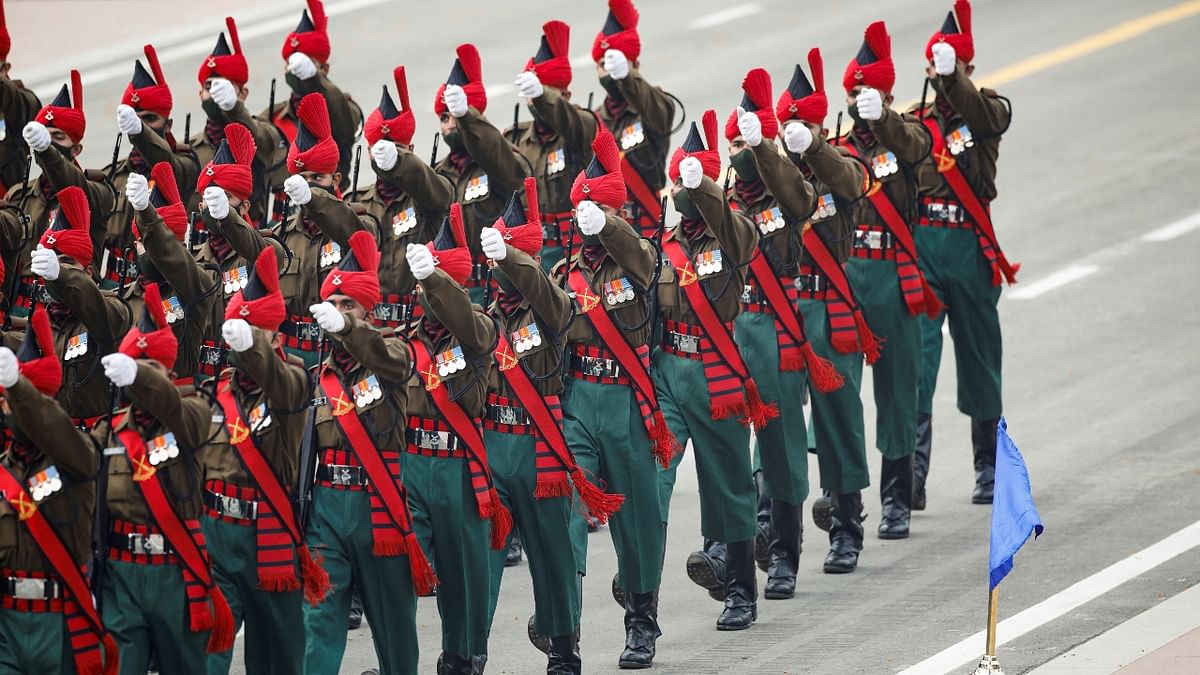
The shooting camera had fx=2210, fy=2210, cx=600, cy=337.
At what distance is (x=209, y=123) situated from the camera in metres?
13.3

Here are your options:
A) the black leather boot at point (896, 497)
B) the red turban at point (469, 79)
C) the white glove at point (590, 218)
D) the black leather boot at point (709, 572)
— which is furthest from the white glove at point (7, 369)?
the black leather boot at point (896, 497)

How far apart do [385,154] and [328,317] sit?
8.85 ft

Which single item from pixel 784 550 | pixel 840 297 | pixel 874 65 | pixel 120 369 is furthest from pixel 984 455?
pixel 120 369

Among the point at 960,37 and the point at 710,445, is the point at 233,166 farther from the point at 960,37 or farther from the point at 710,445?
the point at 960,37

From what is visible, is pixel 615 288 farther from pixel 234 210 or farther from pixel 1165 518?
pixel 1165 518

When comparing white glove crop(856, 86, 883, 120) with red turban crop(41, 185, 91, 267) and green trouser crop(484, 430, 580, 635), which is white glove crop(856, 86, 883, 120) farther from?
red turban crop(41, 185, 91, 267)

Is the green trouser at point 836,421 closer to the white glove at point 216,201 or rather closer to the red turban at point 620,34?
the red turban at point 620,34

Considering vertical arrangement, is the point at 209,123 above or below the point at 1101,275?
above

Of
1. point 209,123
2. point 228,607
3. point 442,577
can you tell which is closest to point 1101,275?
point 209,123

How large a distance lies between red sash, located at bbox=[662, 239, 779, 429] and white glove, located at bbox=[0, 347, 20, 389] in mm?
3830

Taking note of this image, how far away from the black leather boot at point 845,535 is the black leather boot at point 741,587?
0.99m

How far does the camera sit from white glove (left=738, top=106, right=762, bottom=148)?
11125 millimetres

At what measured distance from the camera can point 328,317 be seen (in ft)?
30.3

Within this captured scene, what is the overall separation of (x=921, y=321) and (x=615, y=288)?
3.06 metres
